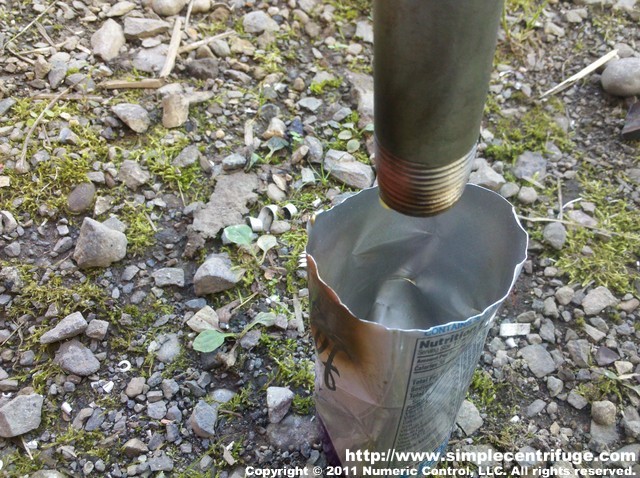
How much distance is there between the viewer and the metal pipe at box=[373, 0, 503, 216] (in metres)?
0.63

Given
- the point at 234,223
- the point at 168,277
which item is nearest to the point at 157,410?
the point at 168,277

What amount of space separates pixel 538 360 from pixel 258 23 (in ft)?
3.97

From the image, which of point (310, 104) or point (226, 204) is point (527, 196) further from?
point (226, 204)

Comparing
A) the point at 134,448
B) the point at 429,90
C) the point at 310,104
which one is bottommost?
the point at 134,448

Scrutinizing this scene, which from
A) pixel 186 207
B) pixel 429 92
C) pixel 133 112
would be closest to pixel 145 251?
pixel 186 207

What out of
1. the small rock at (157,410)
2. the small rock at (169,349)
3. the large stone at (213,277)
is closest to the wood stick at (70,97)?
the large stone at (213,277)

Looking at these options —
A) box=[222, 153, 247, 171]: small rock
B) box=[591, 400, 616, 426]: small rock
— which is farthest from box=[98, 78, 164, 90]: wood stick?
box=[591, 400, 616, 426]: small rock

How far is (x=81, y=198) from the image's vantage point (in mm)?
1483

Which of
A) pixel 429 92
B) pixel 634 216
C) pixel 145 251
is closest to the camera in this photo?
pixel 429 92

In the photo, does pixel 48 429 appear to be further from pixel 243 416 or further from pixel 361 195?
pixel 361 195

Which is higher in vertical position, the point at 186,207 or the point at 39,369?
the point at 186,207

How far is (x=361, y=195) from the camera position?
105 cm

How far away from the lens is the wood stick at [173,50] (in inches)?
68.8

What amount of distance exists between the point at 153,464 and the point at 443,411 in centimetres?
53
